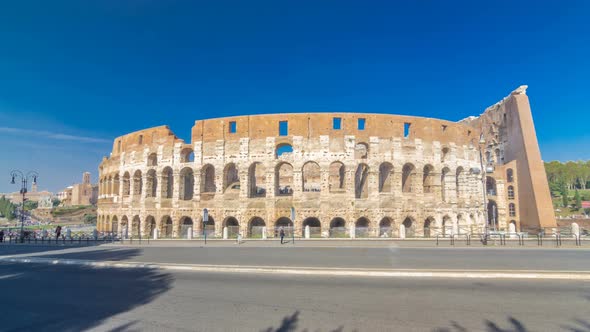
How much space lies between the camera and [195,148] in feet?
90.8

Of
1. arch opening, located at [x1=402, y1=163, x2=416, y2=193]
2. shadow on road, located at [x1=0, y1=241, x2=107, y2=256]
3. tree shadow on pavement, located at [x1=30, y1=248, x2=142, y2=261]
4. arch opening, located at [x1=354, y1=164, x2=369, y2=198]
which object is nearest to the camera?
tree shadow on pavement, located at [x1=30, y1=248, x2=142, y2=261]

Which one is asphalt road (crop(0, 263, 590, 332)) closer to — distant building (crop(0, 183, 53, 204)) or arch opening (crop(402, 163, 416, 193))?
arch opening (crop(402, 163, 416, 193))

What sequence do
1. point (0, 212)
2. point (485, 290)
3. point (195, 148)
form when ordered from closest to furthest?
point (485, 290), point (195, 148), point (0, 212)

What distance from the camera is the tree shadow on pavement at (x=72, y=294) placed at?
585 cm

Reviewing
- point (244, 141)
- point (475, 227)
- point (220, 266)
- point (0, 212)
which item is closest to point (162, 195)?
point (244, 141)

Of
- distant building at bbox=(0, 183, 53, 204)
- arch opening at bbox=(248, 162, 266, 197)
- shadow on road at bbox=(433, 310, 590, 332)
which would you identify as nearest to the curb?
shadow on road at bbox=(433, 310, 590, 332)

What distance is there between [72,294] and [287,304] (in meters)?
5.74

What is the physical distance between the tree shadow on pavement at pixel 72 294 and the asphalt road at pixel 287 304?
0.09 ft

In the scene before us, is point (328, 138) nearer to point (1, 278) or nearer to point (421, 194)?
point (421, 194)

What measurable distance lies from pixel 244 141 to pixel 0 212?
114 meters

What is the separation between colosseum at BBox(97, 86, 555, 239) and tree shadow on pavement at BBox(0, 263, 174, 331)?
1286cm

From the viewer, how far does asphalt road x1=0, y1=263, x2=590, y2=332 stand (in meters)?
5.51

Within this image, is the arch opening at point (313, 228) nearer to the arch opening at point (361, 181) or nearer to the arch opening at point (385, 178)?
the arch opening at point (361, 181)

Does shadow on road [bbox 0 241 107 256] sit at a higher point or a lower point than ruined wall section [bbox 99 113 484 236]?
lower
